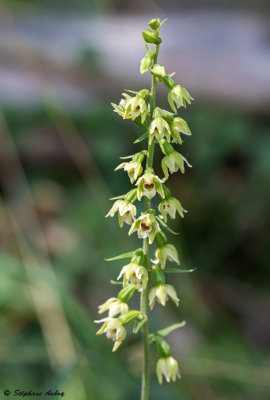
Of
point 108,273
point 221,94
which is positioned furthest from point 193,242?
point 221,94

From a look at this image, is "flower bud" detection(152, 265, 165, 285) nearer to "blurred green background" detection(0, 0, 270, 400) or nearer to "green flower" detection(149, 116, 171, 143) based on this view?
"green flower" detection(149, 116, 171, 143)

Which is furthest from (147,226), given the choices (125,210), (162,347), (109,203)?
(109,203)

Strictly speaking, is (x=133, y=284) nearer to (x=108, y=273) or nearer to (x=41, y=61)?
(x=108, y=273)

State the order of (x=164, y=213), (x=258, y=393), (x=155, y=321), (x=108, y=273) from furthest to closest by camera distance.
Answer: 1. (x=108, y=273)
2. (x=155, y=321)
3. (x=258, y=393)
4. (x=164, y=213)

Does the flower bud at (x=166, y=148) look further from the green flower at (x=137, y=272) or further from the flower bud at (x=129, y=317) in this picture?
the flower bud at (x=129, y=317)

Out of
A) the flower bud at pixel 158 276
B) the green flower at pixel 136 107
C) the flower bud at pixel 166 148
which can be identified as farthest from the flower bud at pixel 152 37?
the flower bud at pixel 158 276
